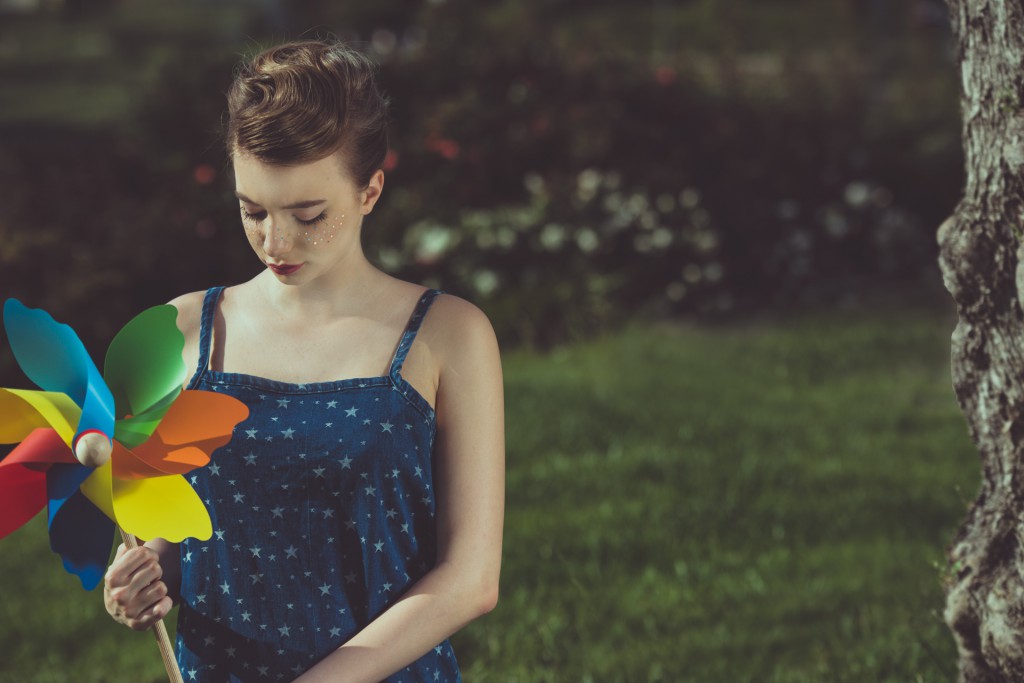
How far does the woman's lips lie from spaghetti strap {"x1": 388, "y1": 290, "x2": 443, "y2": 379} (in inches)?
7.5

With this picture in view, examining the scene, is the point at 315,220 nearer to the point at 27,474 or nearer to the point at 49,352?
the point at 49,352

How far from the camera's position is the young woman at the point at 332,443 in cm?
194

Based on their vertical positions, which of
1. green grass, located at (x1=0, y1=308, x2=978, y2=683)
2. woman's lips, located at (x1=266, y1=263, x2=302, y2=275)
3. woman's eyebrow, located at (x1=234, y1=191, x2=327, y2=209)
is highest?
woman's eyebrow, located at (x1=234, y1=191, x2=327, y2=209)

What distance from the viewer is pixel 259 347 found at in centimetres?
204

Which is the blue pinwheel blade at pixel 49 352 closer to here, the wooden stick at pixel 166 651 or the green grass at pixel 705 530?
the wooden stick at pixel 166 651

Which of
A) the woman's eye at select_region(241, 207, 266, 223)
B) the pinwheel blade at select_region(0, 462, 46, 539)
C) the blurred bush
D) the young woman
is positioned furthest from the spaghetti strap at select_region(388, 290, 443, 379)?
the blurred bush

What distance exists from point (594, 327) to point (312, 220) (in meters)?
5.29

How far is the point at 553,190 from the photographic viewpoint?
7.48 meters

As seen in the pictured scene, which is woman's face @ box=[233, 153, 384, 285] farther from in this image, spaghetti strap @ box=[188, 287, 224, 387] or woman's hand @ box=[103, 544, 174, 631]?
woman's hand @ box=[103, 544, 174, 631]

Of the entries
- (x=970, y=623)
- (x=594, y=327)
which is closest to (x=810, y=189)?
(x=594, y=327)

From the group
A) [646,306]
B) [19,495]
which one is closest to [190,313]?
[19,495]

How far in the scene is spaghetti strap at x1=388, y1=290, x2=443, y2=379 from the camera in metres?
1.99

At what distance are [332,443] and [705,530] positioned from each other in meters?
2.92

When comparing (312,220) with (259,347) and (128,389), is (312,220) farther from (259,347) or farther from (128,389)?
(128,389)
